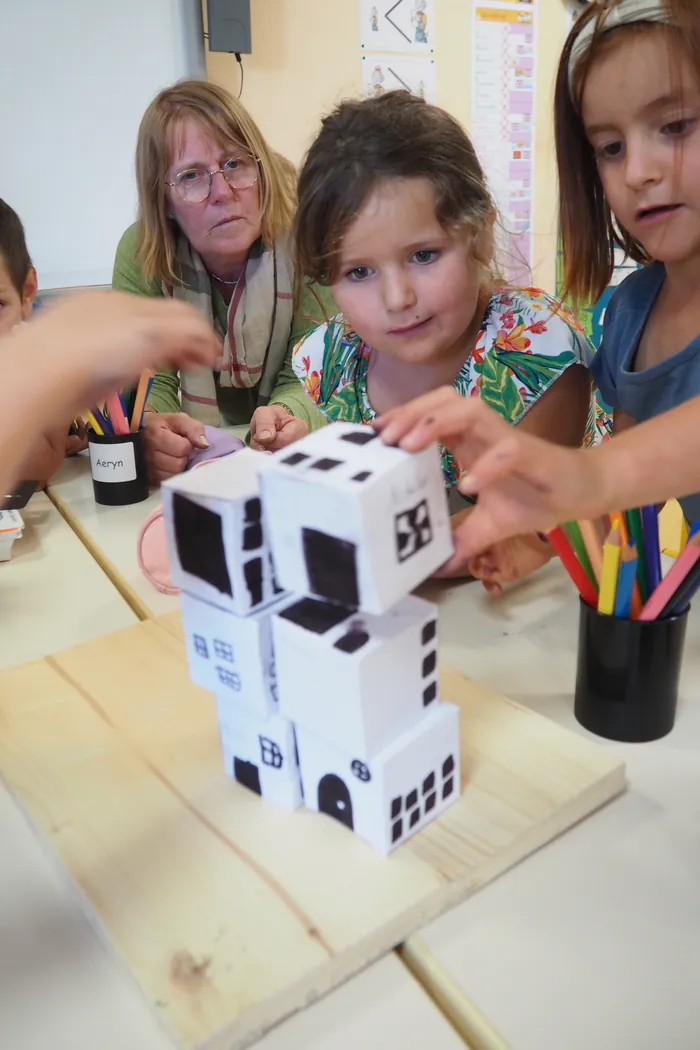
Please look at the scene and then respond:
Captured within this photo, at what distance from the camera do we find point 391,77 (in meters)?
2.26

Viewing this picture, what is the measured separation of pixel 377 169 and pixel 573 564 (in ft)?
1.66

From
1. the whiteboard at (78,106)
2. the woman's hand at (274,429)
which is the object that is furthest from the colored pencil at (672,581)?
the whiteboard at (78,106)

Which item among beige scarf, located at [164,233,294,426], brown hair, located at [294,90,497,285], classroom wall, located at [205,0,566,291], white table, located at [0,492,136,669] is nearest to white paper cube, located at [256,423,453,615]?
white table, located at [0,492,136,669]

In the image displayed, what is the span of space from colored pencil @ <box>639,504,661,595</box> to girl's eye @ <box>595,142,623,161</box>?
0.41m

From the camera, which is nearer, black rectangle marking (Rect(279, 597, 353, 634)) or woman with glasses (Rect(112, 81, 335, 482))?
black rectangle marking (Rect(279, 597, 353, 634))

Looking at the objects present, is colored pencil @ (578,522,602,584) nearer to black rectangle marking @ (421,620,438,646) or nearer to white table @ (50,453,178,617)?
black rectangle marking @ (421,620,438,646)

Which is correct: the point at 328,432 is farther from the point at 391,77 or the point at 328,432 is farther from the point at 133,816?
the point at 391,77

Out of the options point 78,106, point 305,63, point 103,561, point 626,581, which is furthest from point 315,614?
point 305,63

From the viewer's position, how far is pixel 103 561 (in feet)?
2.93

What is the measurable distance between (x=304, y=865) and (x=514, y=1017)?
14 cm

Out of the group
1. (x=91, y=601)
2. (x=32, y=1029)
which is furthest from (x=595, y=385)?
(x=32, y=1029)

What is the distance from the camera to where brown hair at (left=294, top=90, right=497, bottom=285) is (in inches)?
33.2

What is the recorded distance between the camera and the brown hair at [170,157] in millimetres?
1377

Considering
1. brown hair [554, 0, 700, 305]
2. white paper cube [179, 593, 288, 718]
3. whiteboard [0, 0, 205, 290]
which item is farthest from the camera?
whiteboard [0, 0, 205, 290]
